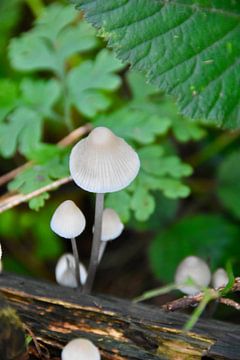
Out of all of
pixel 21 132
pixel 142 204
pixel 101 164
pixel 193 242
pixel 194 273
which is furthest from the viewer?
pixel 193 242

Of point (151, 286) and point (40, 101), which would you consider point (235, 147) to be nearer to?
point (151, 286)

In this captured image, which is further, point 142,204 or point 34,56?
point 34,56

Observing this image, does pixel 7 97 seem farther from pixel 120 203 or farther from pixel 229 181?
pixel 229 181

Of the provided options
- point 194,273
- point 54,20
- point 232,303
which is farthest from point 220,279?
point 54,20

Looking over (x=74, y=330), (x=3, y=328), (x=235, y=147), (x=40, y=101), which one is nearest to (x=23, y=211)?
(x=40, y=101)

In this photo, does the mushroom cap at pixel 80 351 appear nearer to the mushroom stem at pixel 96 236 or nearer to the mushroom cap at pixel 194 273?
the mushroom stem at pixel 96 236

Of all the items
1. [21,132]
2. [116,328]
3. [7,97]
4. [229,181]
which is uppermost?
[7,97]

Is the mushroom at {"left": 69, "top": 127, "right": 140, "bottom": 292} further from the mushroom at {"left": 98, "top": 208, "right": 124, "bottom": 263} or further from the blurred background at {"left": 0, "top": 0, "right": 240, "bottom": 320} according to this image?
the blurred background at {"left": 0, "top": 0, "right": 240, "bottom": 320}
